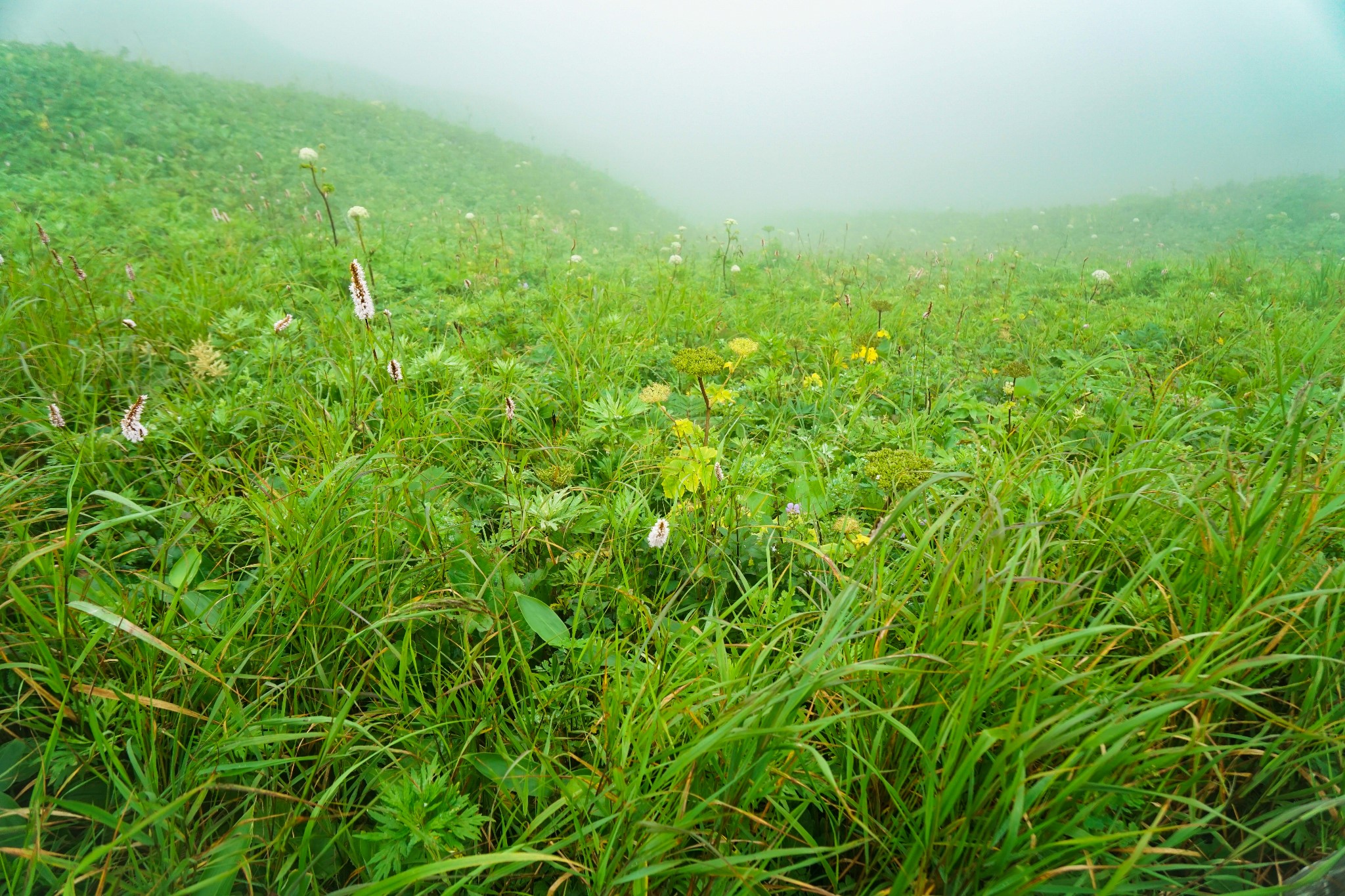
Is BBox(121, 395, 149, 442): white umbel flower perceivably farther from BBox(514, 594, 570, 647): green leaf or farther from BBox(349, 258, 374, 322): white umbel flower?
BBox(514, 594, 570, 647): green leaf

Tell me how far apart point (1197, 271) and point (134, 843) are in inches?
314

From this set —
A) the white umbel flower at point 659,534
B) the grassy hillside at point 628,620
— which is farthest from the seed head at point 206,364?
the white umbel flower at point 659,534

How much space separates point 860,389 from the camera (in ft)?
9.18

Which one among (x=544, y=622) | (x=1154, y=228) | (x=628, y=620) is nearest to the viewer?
(x=544, y=622)

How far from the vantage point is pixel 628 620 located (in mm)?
1506

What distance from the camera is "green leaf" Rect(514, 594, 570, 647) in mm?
1339

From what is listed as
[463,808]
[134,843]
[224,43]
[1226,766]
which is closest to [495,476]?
[463,808]

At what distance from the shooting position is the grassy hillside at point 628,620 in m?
0.99

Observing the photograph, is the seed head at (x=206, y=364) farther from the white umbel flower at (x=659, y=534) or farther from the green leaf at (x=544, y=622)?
the white umbel flower at (x=659, y=534)

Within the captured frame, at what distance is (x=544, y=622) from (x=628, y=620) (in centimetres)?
24

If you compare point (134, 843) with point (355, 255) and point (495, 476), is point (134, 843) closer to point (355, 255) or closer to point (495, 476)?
point (495, 476)

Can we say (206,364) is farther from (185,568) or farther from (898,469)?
(898,469)

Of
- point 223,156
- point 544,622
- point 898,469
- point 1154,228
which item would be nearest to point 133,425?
point 544,622

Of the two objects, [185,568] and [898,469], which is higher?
[898,469]
